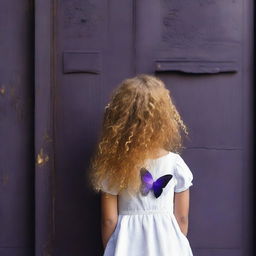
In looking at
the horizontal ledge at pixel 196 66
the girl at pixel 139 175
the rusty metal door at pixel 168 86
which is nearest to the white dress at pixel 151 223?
the girl at pixel 139 175

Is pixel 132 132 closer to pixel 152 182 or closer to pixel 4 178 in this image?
pixel 152 182

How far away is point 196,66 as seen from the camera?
3.50 metres

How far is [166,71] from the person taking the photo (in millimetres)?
3520

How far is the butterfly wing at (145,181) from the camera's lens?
2.97 metres

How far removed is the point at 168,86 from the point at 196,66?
0.20 metres

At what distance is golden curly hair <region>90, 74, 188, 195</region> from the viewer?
9.71ft

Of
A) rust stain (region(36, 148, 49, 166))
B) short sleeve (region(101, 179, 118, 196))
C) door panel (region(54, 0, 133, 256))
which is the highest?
door panel (region(54, 0, 133, 256))

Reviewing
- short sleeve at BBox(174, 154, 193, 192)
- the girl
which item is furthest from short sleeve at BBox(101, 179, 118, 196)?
short sleeve at BBox(174, 154, 193, 192)

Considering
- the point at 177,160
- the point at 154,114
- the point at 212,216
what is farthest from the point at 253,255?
the point at 154,114

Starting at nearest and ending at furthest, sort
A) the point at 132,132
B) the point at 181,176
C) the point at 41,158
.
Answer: the point at 132,132 → the point at 181,176 → the point at 41,158

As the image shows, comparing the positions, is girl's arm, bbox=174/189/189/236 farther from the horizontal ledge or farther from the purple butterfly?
the horizontal ledge

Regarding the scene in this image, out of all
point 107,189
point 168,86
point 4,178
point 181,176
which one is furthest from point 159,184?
point 4,178

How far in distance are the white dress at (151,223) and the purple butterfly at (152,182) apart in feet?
0.08

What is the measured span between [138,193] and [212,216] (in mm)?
745
